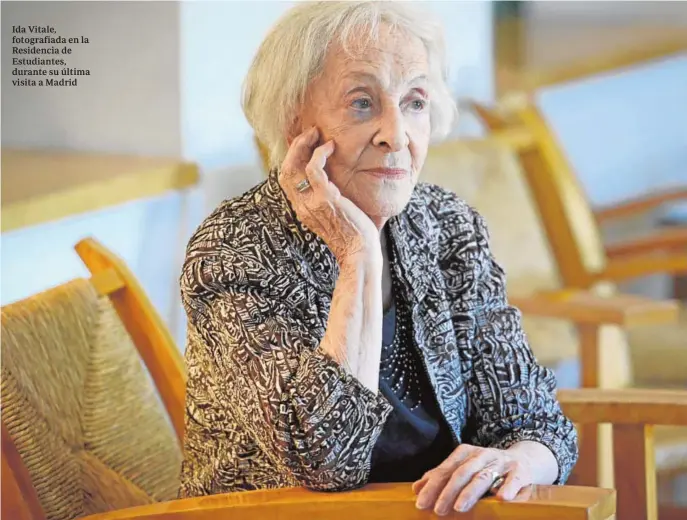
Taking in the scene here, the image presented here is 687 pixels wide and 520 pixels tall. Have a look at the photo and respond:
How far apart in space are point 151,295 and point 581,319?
0.86m

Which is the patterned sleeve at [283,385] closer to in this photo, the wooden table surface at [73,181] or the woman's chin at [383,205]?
the woman's chin at [383,205]

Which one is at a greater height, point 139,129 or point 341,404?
point 139,129

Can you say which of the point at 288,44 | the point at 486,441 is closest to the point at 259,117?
the point at 288,44

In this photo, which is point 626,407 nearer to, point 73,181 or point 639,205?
point 73,181

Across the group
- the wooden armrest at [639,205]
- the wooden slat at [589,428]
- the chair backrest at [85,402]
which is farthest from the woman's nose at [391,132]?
the wooden armrest at [639,205]

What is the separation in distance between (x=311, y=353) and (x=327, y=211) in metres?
0.19

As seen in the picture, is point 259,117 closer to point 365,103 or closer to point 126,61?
point 365,103

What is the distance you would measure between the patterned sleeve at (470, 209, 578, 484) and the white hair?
0.31 m

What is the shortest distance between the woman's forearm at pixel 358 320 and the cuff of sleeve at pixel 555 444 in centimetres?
27

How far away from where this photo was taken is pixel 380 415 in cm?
137

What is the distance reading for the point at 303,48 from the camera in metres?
1.48

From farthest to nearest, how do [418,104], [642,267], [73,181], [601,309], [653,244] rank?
[653,244] < [642,267] < [601,309] < [73,181] < [418,104]

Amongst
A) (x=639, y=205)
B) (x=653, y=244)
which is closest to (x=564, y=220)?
(x=653, y=244)

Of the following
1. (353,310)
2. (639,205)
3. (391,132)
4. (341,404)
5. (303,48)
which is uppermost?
(639,205)
